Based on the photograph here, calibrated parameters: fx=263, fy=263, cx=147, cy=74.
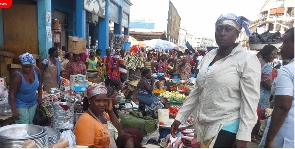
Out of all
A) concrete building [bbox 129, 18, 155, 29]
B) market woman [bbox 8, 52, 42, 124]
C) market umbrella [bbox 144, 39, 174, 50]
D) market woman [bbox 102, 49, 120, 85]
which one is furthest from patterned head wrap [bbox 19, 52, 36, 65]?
concrete building [bbox 129, 18, 155, 29]

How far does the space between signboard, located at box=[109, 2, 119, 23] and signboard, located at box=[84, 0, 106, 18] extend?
Result: 5.12 feet

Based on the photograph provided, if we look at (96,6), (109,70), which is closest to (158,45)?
(96,6)

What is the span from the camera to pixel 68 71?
22.6ft

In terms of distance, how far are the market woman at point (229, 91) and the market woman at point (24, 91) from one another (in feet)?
9.11

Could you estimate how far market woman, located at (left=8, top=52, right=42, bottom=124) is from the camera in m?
3.78

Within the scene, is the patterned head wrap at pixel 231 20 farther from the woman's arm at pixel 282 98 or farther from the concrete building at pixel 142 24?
the concrete building at pixel 142 24

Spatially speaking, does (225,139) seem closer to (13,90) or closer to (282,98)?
(282,98)

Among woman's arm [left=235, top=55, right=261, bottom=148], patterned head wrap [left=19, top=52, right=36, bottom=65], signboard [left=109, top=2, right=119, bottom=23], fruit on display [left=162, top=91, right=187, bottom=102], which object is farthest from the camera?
signboard [left=109, top=2, right=119, bottom=23]

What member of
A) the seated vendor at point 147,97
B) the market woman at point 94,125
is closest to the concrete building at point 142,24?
the seated vendor at point 147,97

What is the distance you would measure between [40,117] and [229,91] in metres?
3.15

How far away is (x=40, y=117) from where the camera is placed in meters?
4.12

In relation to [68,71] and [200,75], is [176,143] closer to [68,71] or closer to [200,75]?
[200,75]

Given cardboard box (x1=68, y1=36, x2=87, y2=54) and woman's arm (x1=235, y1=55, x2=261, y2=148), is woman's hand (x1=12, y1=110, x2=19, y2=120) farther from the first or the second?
cardboard box (x1=68, y1=36, x2=87, y2=54)

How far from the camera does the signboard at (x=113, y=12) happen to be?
46.9ft
